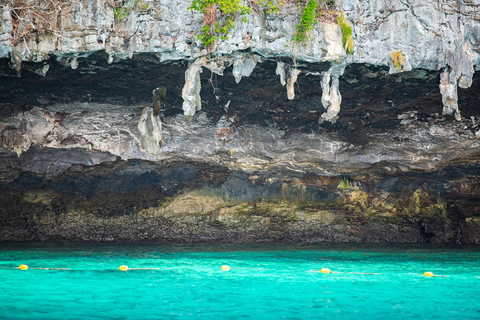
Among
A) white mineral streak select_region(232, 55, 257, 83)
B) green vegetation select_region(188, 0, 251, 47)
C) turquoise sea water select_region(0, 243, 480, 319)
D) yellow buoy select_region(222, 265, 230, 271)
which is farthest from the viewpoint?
yellow buoy select_region(222, 265, 230, 271)

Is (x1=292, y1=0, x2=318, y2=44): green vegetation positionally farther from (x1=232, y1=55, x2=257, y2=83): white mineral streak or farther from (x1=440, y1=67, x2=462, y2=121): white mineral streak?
(x1=440, y1=67, x2=462, y2=121): white mineral streak

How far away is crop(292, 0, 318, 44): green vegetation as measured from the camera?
363 inches

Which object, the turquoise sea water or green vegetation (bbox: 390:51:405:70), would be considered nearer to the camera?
the turquoise sea water

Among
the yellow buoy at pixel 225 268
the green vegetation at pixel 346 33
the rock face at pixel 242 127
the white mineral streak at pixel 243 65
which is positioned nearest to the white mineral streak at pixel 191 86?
the rock face at pixel 242 127

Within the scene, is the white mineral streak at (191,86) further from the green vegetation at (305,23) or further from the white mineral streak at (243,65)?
the green vegetation at (305,23)

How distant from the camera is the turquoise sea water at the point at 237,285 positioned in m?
6.45

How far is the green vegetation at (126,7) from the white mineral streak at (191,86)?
1.50 m

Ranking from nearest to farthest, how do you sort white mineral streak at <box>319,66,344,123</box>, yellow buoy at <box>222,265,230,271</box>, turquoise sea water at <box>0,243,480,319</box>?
turquoise sea water at <box>0,243,480,319</box>
white mineral streak at <box>319,66,344,123</box>
yellow buoy at <box>222,265,230,271</box>

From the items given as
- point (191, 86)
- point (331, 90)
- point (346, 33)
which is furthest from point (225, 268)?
point (346, 33)

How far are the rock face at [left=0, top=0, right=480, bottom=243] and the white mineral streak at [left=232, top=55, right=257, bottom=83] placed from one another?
1.6 inches

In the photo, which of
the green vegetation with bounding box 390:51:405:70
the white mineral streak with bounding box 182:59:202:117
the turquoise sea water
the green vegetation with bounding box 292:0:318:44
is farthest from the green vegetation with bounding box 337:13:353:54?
the turquoise sea water

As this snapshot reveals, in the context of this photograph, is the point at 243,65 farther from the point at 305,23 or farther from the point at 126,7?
the point at 126,7

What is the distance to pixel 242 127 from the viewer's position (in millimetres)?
13320

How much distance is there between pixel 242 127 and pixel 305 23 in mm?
4615
